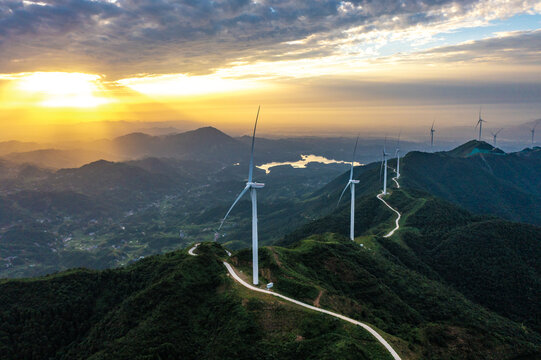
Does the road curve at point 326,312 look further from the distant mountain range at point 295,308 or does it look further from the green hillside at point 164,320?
the green hillside at point 164,320

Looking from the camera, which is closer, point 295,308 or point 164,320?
point 295,308

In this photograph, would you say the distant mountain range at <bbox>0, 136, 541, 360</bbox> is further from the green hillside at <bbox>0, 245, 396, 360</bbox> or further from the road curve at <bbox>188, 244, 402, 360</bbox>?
the road curve at <bbox>188, 244, 402, 360</bbox>

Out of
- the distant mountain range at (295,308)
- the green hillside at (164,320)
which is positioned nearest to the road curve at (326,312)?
the distant mountain range at (295,308)

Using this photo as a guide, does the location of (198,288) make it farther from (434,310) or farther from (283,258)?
(434,310)

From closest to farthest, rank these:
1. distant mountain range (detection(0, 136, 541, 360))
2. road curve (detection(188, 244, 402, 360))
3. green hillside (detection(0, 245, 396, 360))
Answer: road curve (detection(188, 244, 402, 360))
green hillside (detection(0, 245, 396, 360))
distant mountain range (detection(0, 136, 541, 360))

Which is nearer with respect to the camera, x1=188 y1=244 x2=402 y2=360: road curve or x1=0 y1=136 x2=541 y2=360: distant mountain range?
x1=188 y1=244 x2=402 y2=360: road curve

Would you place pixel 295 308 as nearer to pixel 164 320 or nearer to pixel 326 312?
pixel 326 312

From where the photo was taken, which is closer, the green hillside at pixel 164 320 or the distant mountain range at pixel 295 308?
the green hillside at pixel 164 320

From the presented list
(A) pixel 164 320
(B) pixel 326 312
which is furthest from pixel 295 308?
(A) pixel 164 320

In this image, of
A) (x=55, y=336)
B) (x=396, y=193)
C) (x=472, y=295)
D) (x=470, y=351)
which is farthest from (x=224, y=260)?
(x=396, y=193)

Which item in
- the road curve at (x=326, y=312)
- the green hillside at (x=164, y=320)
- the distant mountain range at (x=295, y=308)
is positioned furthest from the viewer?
the distant mountain range at (x=295, y=308)

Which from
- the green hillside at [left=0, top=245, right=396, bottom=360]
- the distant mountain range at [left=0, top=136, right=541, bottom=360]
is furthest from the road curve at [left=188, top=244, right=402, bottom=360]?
the green hillside at [left=0, top=245, right=396, bottom=360]
